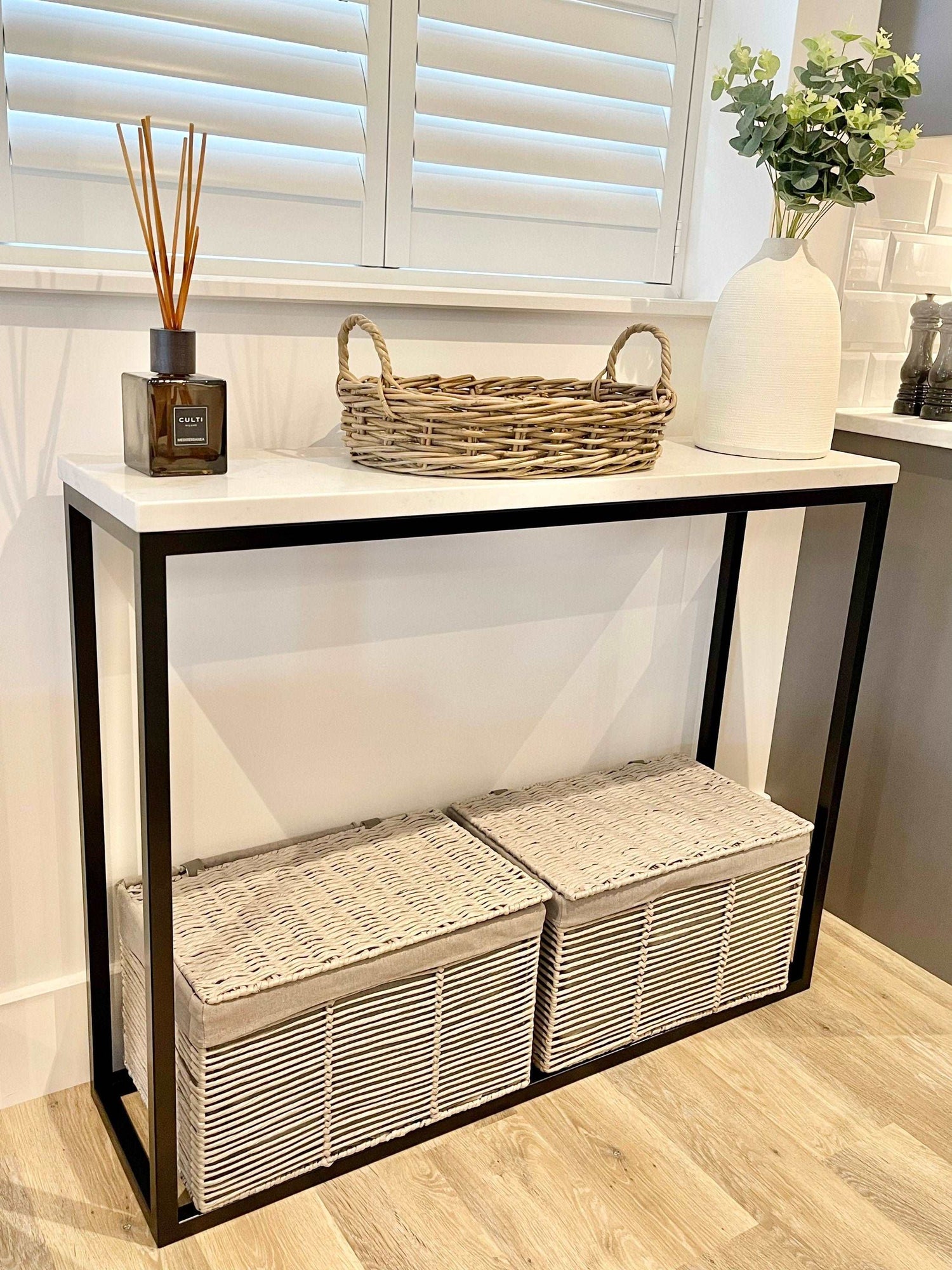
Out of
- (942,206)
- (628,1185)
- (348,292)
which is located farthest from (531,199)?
(628,1185)

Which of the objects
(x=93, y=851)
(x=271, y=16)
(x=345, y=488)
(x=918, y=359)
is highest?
(x=271, y=16)

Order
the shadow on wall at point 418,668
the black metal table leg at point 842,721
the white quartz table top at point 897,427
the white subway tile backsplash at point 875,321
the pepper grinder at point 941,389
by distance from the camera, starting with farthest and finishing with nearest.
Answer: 1. the white subway tile backsplash at point 875,321
2. the pepper grinder at point 941,389
3. the white quartz table top at point 897,427
4. the black metal table leg at point 842,721
5. the shadow on wall at point 418,668

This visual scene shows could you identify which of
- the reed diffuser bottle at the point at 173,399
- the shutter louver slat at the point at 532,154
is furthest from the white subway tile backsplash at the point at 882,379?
the reed diffuser bottle at the point at 173,399

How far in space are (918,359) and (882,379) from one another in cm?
14

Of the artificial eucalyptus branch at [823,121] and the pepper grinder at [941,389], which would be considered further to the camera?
the pepper grinder at [941,389]

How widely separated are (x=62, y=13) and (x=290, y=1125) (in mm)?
1407

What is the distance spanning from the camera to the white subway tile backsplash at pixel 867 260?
6.78ft

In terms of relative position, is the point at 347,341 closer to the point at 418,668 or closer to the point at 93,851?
the point at 418,668

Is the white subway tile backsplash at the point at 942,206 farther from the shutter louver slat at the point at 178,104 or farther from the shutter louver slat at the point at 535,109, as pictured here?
the shutter louver slat at the point at 178,104

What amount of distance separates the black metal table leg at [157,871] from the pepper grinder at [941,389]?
1444 mm

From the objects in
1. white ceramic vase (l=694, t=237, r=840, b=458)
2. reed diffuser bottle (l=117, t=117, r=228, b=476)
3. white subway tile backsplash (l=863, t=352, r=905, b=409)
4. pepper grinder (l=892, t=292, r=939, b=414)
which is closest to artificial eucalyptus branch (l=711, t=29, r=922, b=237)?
white ceramic vase (l=694, t=237, r=840, b=458)

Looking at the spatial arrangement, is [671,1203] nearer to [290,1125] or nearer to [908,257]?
[290,1125]

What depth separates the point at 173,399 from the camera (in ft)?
4.03

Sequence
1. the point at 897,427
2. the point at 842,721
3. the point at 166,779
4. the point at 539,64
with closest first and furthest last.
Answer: the point at 166,779 < the point at 539,64 < the point at 842,721 < the point at 897,427
